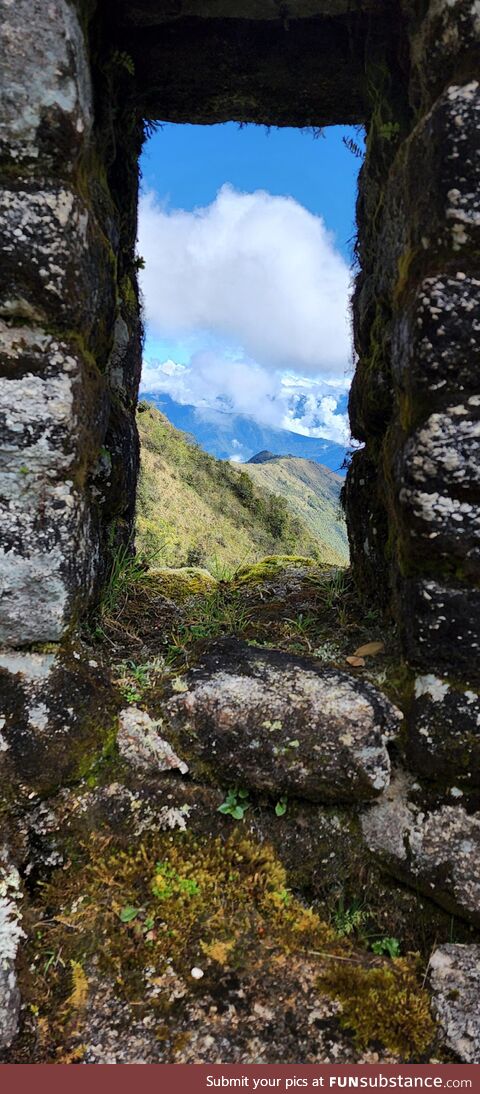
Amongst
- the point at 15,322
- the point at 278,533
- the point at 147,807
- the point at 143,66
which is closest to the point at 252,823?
the point at 147,807

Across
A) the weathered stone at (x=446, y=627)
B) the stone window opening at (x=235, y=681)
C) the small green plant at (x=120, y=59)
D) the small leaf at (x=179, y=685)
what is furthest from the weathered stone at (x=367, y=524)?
the small green plant at (x=120, y=59)

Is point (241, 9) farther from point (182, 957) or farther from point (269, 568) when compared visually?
point (182, 957)

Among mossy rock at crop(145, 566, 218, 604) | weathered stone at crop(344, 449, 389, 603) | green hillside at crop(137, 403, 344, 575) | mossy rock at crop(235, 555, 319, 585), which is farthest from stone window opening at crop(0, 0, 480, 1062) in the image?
green hillside at crop(137, 403, 344, 575)

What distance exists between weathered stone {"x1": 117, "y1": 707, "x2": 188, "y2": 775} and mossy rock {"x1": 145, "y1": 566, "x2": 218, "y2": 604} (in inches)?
34.7

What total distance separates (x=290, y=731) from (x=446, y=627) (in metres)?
0.70

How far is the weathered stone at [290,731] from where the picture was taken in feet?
8.15

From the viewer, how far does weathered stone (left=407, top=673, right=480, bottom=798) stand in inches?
95.0

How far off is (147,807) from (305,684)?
75cm

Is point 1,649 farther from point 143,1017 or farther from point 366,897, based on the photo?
point 366,897

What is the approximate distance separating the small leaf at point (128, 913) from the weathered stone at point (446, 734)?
111cm

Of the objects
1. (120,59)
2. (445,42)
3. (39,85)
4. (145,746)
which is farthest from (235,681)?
(120,59)

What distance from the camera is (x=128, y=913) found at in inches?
89.0

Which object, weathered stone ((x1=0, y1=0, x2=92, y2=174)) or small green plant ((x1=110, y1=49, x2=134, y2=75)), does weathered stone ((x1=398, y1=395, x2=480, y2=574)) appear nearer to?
weathered stone ((x1=0, y1=0, x2=92, y2=174))

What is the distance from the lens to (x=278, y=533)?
29906 mm
